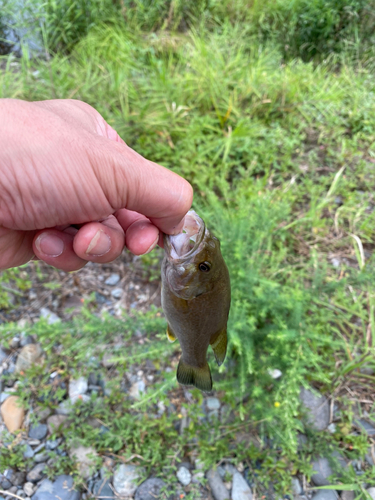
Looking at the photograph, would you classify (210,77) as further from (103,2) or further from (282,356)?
(282,356)

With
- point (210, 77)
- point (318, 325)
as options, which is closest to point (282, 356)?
point (318, 325)

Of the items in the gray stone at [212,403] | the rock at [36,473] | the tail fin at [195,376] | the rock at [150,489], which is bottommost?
the rock at [36,473]

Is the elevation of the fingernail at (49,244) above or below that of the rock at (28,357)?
above

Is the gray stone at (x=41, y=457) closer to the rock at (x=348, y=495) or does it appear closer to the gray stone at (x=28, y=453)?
the gray stone at (x=28, y=453)

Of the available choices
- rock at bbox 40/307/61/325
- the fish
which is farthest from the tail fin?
rock at bbox 40/307/61/325

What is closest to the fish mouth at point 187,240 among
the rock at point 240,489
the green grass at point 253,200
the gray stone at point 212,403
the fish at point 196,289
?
the fish at point 196,289

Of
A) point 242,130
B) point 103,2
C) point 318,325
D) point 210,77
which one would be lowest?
point 318,325

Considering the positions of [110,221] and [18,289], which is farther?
[18,289]

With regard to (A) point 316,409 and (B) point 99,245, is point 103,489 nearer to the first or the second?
(A) point 316,409
